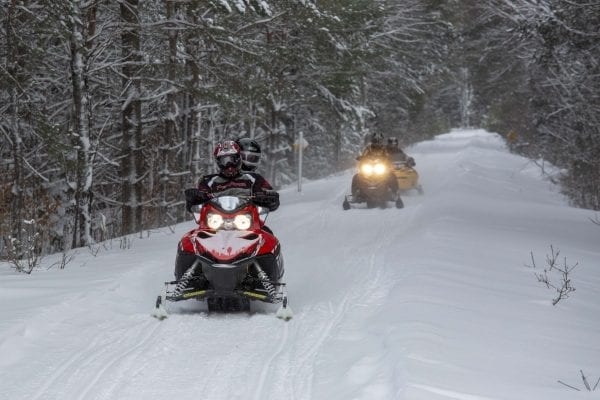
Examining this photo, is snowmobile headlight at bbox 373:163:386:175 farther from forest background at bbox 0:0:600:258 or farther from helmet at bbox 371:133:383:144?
forest background at bbox 0:0:600:258

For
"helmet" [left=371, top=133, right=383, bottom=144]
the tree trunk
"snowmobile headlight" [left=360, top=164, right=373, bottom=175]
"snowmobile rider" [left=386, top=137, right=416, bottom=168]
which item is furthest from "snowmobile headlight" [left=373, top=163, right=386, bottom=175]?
the tree trunk

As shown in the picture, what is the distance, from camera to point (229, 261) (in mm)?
7383

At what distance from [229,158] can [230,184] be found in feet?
0.96

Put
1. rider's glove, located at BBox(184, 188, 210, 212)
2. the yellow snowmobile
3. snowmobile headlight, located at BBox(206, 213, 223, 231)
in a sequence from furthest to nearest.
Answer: the yellow snowmobile < rider's glove, located at BBox(184, 188, 210, 212) < snowmobile headlight, located at BBox(206, 213, 223, 231)

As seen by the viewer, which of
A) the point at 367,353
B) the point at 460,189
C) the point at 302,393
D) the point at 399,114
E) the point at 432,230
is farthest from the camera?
the point at 399,114

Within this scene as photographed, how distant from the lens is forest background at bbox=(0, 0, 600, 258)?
12.3m

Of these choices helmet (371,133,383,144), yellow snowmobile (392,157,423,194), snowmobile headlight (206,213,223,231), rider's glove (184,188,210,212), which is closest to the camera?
snowmobile headlight (206,213,223,231)

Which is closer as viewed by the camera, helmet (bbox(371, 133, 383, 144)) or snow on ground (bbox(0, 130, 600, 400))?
snow on ground (bbox(0, 130, 600, 400))

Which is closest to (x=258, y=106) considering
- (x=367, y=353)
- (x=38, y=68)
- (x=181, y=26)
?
(x=181, y=26)

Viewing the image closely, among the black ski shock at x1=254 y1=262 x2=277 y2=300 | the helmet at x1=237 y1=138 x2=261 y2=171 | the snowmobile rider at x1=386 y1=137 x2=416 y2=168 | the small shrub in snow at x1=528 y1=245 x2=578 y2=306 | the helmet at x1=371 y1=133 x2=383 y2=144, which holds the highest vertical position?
the helmet at x1=237 y1=138 x2=261 y2=171

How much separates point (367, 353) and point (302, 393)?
3.21ft

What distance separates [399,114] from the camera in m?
44.1

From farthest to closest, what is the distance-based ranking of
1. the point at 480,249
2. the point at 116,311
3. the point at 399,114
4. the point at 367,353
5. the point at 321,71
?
the point at 399,114
the point at 321,71
the point at 480,249
the point at 116,311
the point at 367,353

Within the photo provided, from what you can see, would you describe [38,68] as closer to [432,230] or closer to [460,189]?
[432,230]
